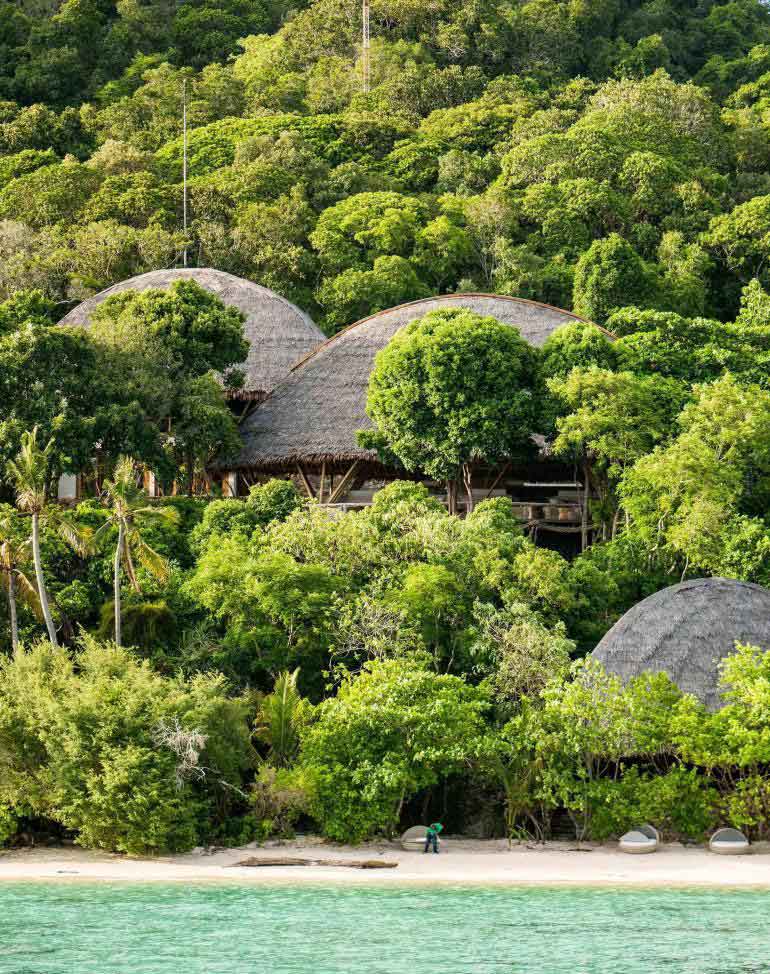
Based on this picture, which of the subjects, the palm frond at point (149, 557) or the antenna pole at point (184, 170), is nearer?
the palm frond at point (149, 557)

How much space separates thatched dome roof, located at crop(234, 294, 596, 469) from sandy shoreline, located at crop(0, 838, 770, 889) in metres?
11.4

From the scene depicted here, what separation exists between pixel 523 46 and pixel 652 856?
164 ft

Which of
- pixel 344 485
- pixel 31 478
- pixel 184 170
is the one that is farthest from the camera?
pixel 184 170

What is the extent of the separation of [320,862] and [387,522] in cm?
725

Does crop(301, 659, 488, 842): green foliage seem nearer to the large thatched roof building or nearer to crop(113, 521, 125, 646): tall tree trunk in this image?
crop(113, 521, 125, 646): tall tree trunk

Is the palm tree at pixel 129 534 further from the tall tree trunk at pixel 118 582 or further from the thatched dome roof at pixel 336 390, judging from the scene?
the thatched dome roof at pixel 336 390

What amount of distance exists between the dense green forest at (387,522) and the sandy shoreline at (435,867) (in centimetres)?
42

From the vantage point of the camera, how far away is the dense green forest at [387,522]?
2377 cm

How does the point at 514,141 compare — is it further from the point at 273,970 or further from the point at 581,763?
the point at 273,970

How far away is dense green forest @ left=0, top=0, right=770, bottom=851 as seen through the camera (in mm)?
23766

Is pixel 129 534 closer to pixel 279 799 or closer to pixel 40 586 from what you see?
pixel 40 586

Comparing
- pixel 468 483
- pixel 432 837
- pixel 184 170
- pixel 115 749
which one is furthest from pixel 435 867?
pixel 184 170

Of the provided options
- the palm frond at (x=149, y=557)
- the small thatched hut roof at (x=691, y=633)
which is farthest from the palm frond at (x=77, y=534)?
the small thatched hut roof at (x=691, y=633)

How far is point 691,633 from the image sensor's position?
25.6 metres
